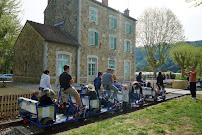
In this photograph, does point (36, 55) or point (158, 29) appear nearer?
point (36, 55)

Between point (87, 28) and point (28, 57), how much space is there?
23.8ft

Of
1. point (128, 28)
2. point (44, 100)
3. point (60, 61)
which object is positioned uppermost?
point (128, 28)

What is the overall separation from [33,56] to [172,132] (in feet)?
50.1

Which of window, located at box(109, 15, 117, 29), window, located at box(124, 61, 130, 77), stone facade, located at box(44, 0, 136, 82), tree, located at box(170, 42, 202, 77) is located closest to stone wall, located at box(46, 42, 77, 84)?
stone facade, located at box(44, 0, 136, 82)

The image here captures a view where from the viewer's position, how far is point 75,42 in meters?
18.3

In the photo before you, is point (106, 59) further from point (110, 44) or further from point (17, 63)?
point (17, 63)

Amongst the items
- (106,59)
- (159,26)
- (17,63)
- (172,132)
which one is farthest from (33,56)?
(159,26)

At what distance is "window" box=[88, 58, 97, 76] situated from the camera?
64.5 feet

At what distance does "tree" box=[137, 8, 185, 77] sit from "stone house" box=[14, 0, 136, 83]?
6707 mm

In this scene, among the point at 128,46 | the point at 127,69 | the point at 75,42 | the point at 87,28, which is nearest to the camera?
the point at 75,42

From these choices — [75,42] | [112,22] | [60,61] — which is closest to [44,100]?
[60,61]

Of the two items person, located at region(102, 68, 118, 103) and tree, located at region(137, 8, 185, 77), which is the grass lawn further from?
tree, located at region(137, 8, 185, 77)

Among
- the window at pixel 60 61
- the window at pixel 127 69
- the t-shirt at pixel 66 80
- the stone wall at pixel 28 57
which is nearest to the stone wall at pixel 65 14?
the window at pixel 60 61

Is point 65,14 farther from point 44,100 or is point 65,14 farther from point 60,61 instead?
point 44,100
